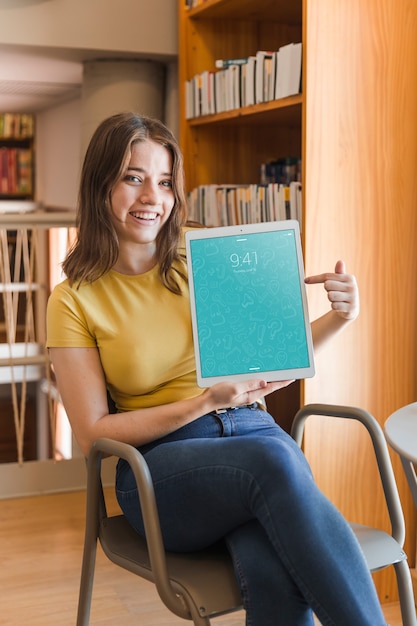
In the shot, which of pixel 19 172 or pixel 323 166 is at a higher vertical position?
pixel 19 172

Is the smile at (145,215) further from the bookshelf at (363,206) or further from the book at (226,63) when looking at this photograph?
the book at (226,63)

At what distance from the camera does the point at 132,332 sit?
193cm

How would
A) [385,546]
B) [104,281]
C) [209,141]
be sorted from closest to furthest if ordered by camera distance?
[385,546] → [104,281] → [209,141]

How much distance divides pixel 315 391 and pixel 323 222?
0.48m

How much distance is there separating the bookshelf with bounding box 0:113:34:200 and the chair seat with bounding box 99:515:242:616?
6.11 m

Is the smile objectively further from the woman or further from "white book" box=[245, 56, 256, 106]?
"white book" box=[245, 56, 256, 106]

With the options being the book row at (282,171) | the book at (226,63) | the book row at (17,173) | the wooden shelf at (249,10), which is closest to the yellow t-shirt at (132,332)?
the book row at (282,171)

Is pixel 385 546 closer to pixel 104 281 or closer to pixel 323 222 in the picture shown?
pixel 104 281

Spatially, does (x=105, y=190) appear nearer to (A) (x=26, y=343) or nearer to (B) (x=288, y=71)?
(B) (x=288, y=71)

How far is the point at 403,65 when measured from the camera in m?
2.64

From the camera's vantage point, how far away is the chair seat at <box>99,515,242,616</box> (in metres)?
1.62

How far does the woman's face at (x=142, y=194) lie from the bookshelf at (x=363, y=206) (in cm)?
69

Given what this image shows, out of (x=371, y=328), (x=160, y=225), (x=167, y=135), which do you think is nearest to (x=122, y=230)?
(x=160, y=225)

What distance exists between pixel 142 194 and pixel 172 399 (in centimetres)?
44
